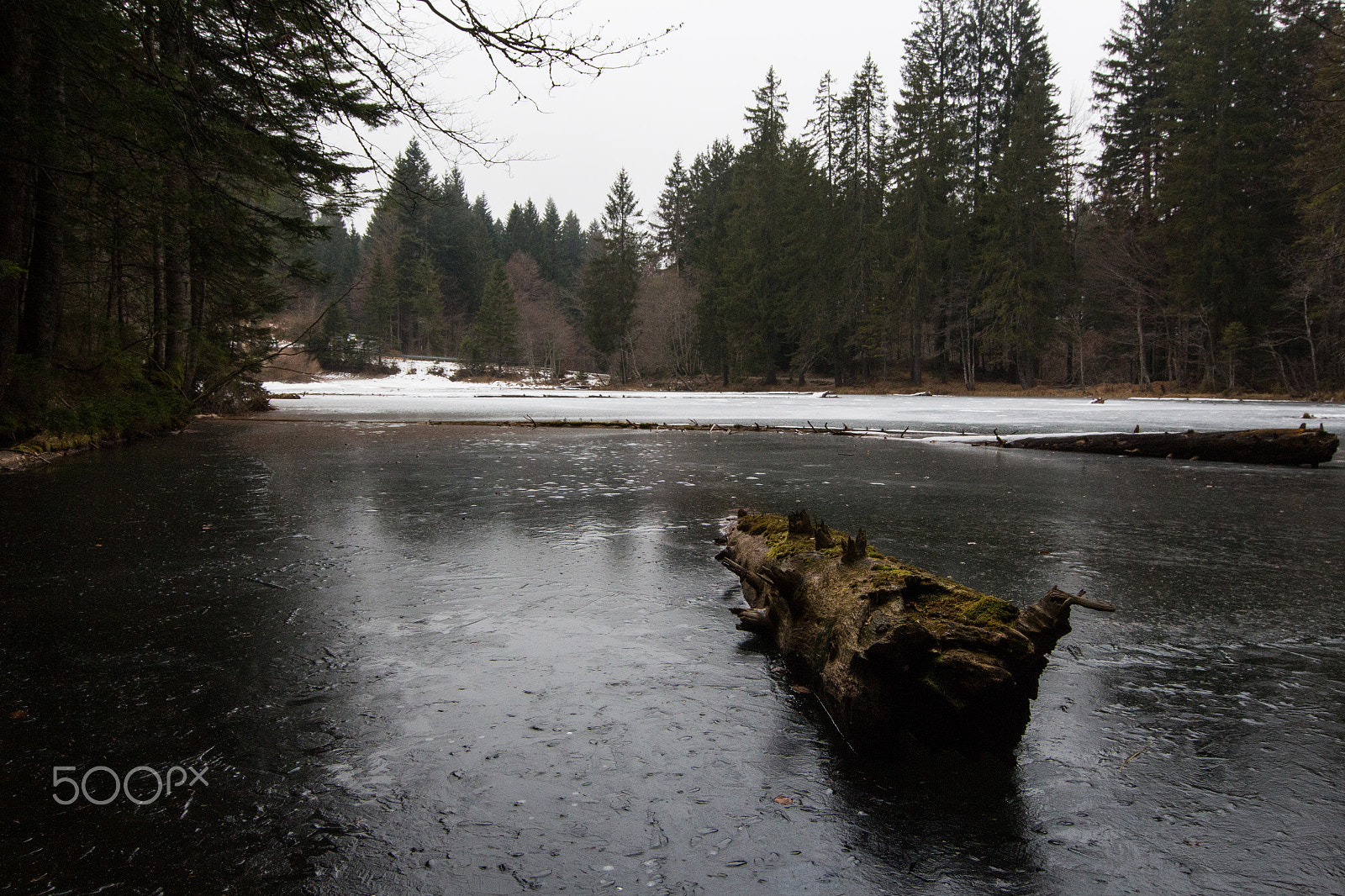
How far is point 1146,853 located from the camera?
225 centimetres

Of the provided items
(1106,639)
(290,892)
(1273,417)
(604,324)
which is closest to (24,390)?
(290,892)

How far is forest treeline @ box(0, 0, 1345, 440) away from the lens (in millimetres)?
8711

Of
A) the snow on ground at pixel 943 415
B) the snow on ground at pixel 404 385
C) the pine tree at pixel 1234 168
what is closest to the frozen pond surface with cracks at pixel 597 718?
the snow on ground at pixel 943 415

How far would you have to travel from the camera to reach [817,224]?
52.4m

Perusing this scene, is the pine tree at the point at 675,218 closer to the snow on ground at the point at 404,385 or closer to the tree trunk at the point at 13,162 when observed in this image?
the snow on ground at the point at 404,385

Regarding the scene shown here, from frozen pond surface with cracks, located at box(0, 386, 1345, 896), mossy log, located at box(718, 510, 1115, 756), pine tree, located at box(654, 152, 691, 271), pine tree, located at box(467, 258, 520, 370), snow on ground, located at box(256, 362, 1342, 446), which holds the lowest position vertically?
frozen pond surface with cracks, located at box(0, 386, 1345, 896)

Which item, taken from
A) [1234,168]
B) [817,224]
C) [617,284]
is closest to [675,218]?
[617,284]

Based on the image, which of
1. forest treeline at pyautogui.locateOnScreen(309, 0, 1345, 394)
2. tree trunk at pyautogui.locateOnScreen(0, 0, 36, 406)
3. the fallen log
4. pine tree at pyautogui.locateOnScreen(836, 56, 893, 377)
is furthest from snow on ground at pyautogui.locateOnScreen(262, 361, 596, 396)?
the fallen log

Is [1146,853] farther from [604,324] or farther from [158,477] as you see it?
[604,324]

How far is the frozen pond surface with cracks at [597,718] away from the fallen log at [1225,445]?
224 inches

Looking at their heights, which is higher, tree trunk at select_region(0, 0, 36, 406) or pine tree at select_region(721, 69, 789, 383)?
pine tree at select_region(721, 69, 789, 383)

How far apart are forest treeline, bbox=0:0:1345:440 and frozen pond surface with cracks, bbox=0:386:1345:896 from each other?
3.51 m

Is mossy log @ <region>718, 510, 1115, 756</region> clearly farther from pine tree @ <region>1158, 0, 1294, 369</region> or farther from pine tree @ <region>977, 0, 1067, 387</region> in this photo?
pine tree @ <region>977, 0, 1067, 387</region>

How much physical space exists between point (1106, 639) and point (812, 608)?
186cm
